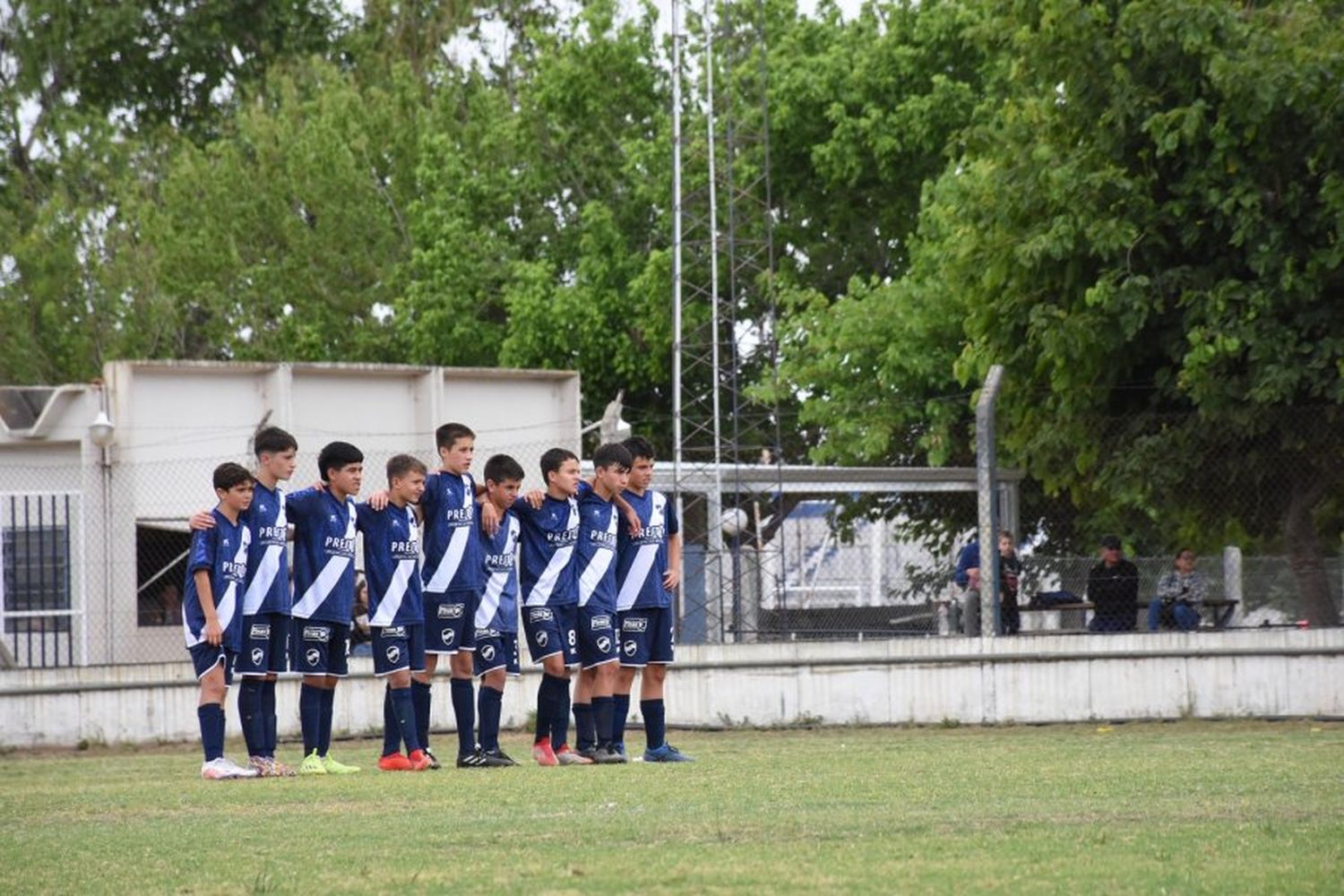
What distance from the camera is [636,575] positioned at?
49.6ft

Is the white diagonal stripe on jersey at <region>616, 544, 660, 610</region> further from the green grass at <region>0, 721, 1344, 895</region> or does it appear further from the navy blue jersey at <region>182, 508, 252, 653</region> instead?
the navy blue jersey at <region>182, 508, 252, 653</region>

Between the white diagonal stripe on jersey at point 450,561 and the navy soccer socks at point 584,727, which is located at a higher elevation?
the white diagonal stripe on jersey at point 450,561

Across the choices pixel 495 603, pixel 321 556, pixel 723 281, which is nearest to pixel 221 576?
pixel 321 556

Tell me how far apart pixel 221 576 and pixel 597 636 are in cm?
241

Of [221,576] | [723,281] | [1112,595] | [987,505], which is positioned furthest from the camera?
[723,281]

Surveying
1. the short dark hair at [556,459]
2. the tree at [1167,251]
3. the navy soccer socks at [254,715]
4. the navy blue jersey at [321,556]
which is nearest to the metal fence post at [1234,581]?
the tree at [1167,251]

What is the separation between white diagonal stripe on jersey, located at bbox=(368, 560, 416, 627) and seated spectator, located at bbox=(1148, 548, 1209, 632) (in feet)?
27.1

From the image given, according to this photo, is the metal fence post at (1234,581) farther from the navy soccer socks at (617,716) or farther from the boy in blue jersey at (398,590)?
the boy in blue jersey at (398,590)

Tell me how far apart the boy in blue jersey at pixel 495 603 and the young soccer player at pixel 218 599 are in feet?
4.99

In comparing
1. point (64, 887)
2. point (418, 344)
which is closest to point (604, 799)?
point (64, 887)

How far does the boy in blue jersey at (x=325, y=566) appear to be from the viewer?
47.4 ft

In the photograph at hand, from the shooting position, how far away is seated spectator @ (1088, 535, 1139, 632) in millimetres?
20281

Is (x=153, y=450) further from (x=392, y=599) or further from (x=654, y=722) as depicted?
(x=654, y=722)

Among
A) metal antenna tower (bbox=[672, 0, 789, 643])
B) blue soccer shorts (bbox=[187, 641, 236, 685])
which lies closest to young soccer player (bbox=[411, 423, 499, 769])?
blue soccer shorts (bbox=[187, 641, 236, 685])
